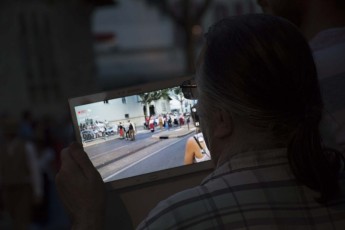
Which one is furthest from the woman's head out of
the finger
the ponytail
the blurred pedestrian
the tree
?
the tree

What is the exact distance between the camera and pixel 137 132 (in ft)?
4.38

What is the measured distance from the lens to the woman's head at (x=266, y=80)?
3.08 feet

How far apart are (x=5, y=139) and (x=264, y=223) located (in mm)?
4879

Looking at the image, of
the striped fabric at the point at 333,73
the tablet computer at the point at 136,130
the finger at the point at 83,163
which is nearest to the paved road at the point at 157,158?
the tablet computer at the point at 136,130

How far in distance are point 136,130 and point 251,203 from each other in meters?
0.44

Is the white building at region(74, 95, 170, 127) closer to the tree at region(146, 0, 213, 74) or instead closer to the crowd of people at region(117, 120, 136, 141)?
the crowd of people at region(117, 120, 136, 141)

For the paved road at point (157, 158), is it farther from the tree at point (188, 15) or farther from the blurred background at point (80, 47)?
the blurred background at point (80, 47)

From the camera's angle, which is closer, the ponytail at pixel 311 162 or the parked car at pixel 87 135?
the ponytail at pixel 311 162

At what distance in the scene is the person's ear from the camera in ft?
3.22

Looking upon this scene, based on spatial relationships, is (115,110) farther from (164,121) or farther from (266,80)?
(266,80)

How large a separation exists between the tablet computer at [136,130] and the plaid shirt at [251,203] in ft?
1.07

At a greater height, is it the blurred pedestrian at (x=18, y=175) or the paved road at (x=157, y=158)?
the paved road at (x=157, y=158)

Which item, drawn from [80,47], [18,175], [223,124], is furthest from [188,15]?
[223,124]

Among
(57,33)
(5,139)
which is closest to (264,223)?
(5,139)
